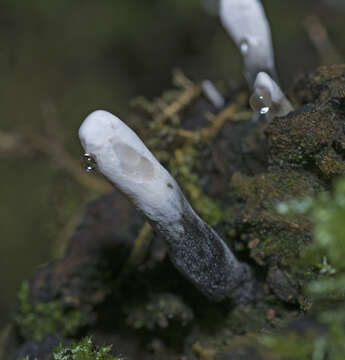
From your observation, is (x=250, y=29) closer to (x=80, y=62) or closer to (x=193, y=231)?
(x=193, y=231)

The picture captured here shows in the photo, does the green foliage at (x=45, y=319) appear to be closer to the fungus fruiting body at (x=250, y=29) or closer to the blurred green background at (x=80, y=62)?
the blurred green background at (x=80, y=62)

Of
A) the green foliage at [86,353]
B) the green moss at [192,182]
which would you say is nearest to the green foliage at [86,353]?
the green foliage at [86,353]

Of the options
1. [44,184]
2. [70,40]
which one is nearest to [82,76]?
[70,40]

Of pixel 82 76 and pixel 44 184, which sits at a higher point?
pixel 82 76

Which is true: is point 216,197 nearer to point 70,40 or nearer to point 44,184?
point 44,184

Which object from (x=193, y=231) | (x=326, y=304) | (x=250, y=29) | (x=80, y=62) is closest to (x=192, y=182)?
(x=193, y=231)

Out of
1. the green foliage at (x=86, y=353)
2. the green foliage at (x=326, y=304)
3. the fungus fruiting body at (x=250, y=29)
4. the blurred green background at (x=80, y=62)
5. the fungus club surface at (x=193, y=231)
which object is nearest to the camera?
the green foliage at (x=326, y=304)
